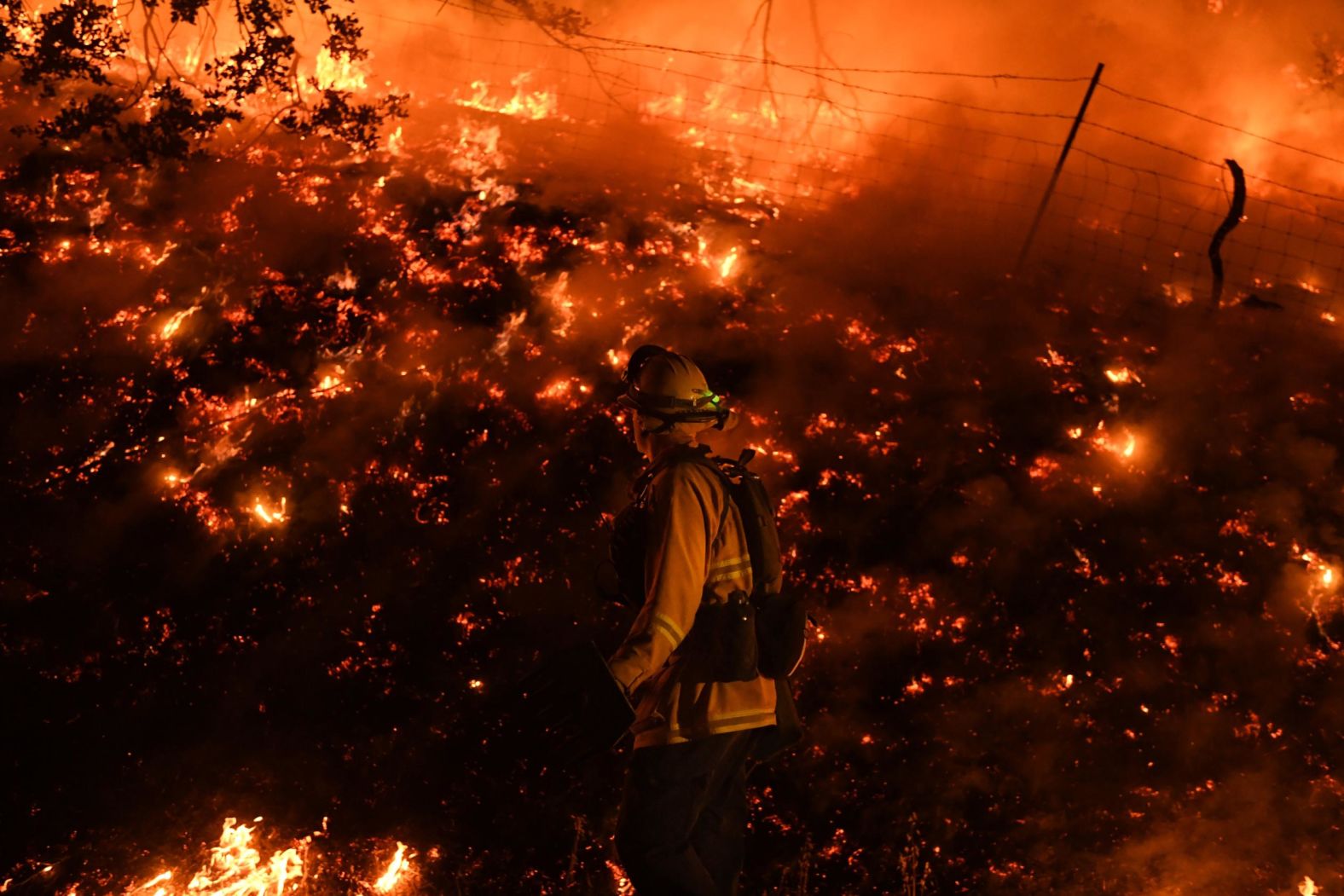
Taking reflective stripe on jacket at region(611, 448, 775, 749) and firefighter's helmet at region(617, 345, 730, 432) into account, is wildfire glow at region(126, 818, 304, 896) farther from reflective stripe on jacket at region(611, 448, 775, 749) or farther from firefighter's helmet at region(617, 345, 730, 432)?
firefighter's helmet at region(617, 345, 730, 432)

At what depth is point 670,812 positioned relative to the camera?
257cm

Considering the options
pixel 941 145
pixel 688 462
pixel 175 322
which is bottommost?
pixel 175 322

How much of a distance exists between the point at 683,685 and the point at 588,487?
240 centimetres

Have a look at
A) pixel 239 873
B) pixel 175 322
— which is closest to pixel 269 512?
pixel 175 322

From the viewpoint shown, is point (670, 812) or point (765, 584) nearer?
point (670, 812)

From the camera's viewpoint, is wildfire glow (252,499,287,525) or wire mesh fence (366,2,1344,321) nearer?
wildfire glow (252,499,287,525)

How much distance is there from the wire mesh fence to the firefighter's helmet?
448 centimetres

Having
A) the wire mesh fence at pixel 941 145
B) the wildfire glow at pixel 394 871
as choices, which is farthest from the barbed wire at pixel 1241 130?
the wildfire glow at pixel 394 871

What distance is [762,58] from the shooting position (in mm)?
9117

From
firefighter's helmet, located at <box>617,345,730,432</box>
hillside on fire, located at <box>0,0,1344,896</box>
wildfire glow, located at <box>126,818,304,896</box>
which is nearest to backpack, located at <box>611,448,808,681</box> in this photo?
firefighter's helmet, located at <box>617,345,730,432</box>

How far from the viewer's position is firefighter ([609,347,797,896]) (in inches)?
97.7

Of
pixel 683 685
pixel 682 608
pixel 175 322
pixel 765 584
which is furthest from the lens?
pixel 175 322

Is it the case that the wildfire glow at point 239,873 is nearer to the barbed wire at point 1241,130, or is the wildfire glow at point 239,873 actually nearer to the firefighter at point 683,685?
the firefighter at point 683,685

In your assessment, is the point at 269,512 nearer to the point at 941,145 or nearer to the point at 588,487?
the point at 588,487
